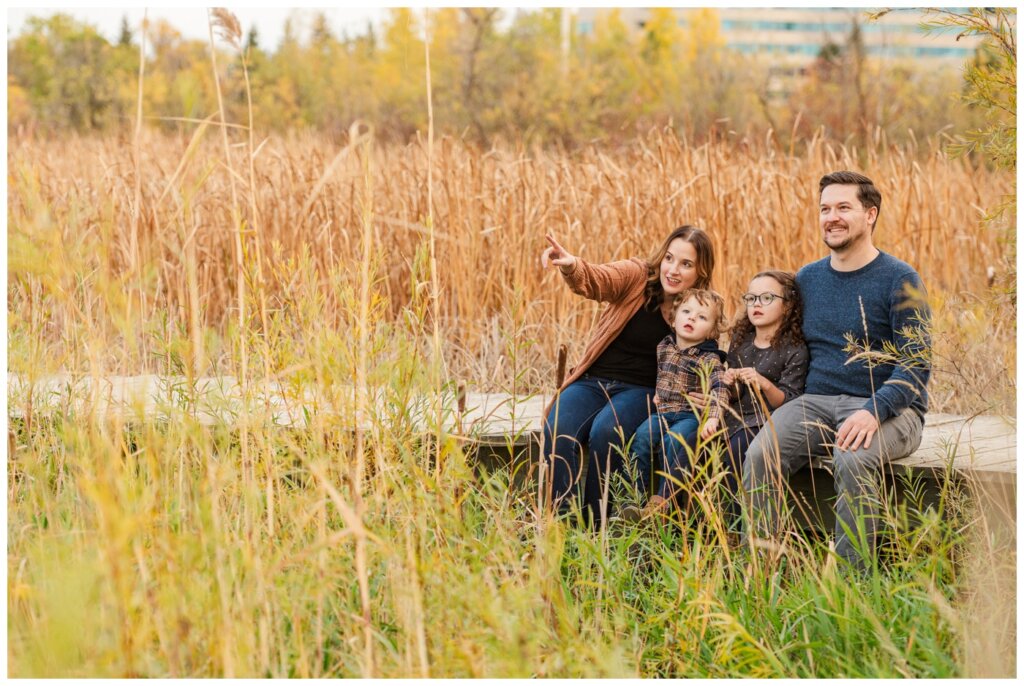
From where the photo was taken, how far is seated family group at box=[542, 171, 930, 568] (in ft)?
7.97

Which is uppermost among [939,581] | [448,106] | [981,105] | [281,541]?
[448,106]

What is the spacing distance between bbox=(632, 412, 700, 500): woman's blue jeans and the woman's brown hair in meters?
0.47

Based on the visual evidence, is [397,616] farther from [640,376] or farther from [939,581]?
[640,376]

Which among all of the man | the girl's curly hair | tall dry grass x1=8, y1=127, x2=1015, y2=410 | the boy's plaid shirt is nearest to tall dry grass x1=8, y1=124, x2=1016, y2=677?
the man

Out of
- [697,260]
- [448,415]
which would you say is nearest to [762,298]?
[697,260]

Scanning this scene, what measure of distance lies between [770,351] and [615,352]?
0.53 meters

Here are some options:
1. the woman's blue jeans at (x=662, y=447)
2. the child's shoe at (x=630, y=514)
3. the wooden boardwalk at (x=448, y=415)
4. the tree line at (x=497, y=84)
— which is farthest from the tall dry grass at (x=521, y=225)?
the tree line at (x=497, y=84)

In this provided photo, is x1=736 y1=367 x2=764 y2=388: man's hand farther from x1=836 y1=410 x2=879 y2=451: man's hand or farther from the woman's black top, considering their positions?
the woman's black top

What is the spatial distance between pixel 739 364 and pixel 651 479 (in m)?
0.49

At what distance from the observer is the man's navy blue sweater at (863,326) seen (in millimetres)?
2510

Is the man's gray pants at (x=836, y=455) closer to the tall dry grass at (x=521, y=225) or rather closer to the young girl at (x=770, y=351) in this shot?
the young girl at (x=770, y=351)

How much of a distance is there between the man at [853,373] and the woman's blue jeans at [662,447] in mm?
214

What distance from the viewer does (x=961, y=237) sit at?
4578 millimetres

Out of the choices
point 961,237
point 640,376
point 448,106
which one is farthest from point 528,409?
point 448,106
